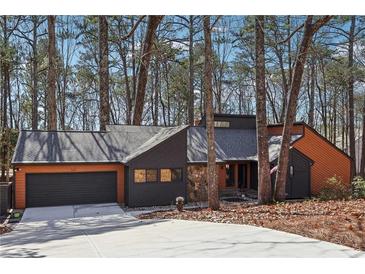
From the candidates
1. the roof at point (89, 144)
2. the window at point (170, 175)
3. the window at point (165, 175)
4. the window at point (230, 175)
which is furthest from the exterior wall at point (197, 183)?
the window at point (230, 175)

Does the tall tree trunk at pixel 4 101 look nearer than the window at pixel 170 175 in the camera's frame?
No

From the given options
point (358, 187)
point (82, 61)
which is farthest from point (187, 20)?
point (358, 187)

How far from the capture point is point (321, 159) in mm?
17672

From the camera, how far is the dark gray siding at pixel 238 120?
19.5 meters

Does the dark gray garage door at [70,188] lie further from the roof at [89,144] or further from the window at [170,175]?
the window at [170,175]

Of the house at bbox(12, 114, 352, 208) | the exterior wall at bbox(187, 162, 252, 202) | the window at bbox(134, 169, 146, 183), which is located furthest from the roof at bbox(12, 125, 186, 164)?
the exterior wall at bbox(187, 162, 252, 202)

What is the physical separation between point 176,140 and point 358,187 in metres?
7.52

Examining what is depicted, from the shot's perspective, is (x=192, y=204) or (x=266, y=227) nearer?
(x=266, y=227)

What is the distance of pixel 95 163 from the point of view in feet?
46.6

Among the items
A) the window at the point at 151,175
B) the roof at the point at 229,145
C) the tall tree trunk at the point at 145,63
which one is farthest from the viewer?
the roof at the point at 229,145

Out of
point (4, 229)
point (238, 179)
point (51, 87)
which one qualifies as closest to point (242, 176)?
point (238, 179)

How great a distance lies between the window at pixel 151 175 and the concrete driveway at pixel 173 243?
5.05 m

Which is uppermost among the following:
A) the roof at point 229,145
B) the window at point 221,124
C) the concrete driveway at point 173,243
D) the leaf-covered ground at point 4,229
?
the window at point 221,124
